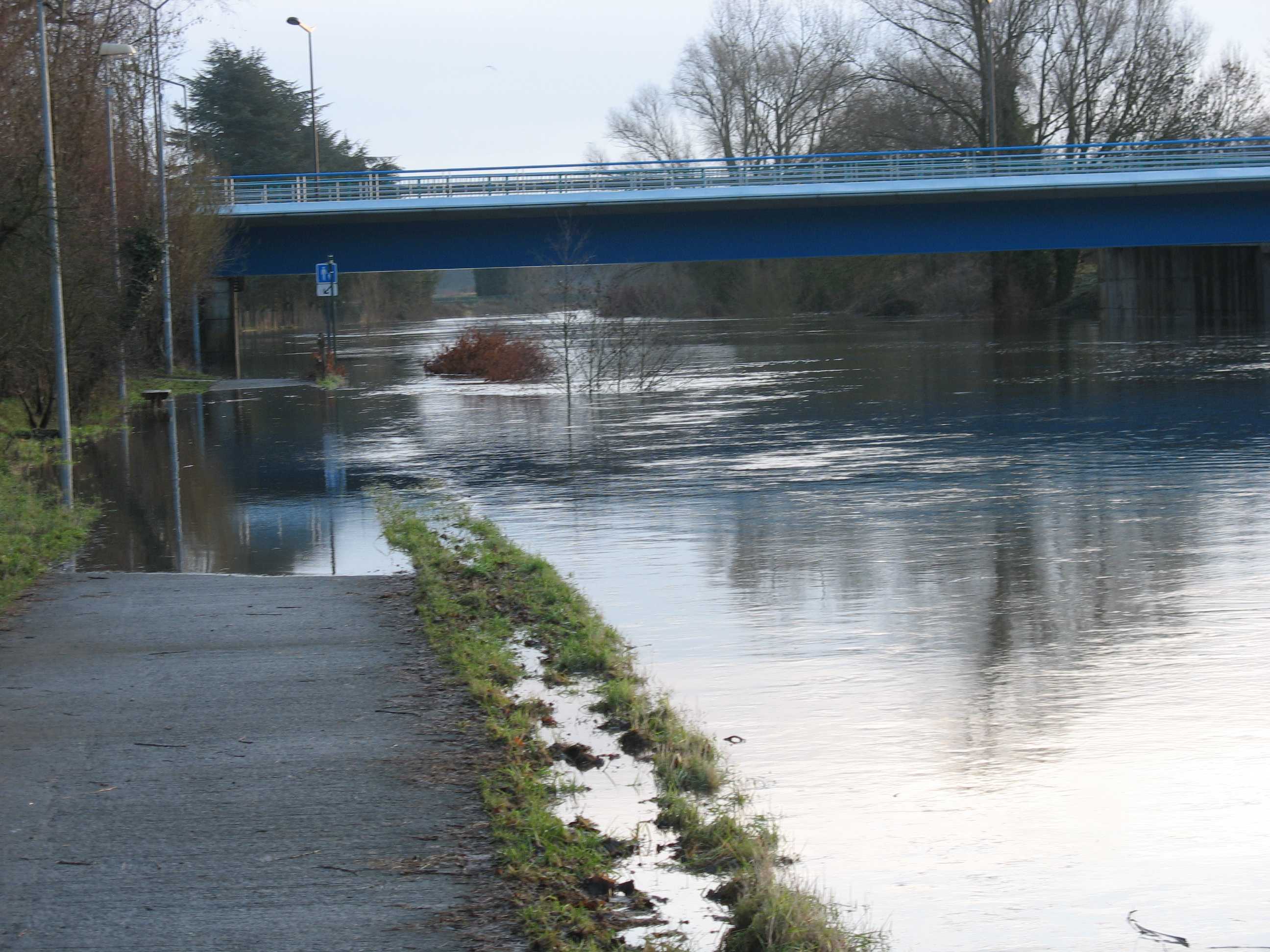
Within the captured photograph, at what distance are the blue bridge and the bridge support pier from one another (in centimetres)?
1856

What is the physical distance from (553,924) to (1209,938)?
87.2 inches

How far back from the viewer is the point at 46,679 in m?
Answer: 8.58

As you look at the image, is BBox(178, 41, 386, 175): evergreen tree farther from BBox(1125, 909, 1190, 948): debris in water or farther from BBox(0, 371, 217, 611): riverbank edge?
BBox(1125, 909, 1190, 948): debris in water

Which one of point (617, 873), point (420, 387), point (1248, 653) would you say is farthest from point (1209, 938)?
point (420, 387)

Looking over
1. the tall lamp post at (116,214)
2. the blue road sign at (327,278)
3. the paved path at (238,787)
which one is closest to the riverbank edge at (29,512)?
the paved path at (238,787)

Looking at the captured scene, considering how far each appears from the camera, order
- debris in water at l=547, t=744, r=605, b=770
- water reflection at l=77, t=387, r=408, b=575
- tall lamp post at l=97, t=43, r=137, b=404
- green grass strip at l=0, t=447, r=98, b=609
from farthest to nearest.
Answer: tall lamp post at l=97, t=43, r=137, b=404
water reflection at l=77, t=387, r=408, b=575
green grass strip at l=0, t=447, r=98, b=609
debris in water at l=547, t=744, r=605, b=770

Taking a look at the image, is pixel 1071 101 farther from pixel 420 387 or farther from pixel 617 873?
pixel 617 873

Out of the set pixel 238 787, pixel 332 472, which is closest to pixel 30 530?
pixel 332 472

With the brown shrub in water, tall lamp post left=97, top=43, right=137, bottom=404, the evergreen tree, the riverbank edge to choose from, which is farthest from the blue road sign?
the evergreen tree

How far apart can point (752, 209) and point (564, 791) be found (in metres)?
36.8

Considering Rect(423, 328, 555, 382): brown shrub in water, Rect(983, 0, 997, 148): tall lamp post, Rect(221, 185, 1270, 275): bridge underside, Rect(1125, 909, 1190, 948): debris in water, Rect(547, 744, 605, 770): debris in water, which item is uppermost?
Rect(983, 0, 997, 148): tall lamp post

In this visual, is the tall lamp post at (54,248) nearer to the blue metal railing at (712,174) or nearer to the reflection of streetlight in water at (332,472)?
the reflection of streetlight in water at (332,472)

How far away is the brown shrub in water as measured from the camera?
4147 cm

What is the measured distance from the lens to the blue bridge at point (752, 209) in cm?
4106
